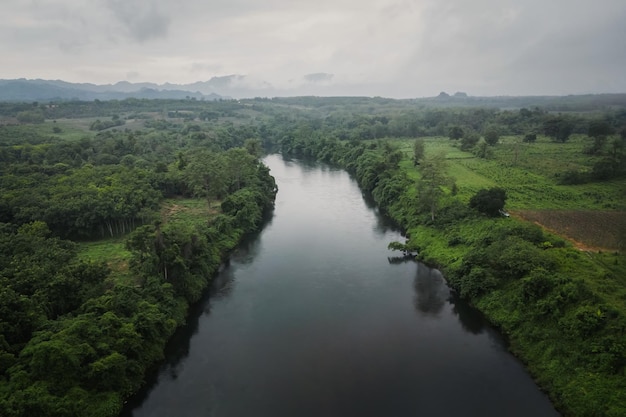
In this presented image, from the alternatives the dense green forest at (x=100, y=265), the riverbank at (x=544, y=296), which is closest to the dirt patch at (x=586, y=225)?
the riverbank at (x=544, y=296)

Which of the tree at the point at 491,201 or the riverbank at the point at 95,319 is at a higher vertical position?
the tree at the point at 491,201

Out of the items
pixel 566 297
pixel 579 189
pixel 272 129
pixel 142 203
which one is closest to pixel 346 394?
pixel 566 297

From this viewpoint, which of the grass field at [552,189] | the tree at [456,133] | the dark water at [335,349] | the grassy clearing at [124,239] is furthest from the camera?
the tree at [456,133]

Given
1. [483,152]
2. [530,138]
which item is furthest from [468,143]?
[530,138]

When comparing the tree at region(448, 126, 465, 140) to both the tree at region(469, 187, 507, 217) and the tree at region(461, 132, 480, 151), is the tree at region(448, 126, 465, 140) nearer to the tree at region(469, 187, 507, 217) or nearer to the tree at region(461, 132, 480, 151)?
the tree at region(461, 132, 480, 151)

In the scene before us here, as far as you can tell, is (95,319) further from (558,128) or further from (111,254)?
(558,128)

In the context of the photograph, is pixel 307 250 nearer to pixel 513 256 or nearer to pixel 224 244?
pixel 224 244

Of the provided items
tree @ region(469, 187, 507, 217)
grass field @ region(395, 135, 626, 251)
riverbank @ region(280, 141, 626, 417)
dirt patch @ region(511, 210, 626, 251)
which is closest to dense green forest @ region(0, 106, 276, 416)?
riverbank @ region(280, 141, 626, 417)

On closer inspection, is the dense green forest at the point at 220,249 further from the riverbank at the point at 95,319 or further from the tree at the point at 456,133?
the tree at the point at 456,133
